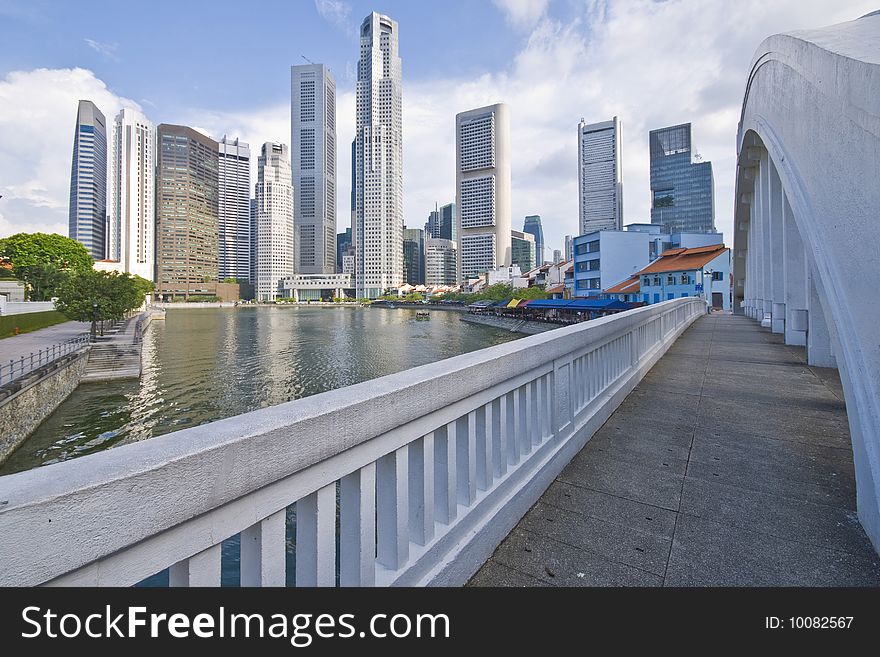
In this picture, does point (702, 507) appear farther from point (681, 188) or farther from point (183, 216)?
point (681, 188)

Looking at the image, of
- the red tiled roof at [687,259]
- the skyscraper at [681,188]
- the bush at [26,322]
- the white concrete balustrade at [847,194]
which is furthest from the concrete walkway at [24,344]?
the skyscraper at [681,188]

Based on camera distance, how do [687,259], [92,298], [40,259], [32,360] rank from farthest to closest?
[40,259] < [687,259] < [92,298] < [32,360]

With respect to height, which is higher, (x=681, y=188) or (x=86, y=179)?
(x=86, y=179)

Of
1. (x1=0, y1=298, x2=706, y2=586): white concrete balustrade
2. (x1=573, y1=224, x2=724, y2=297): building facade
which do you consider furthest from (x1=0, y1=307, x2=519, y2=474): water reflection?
(x1=573, y1=224, x2=724, y2=297): building facade

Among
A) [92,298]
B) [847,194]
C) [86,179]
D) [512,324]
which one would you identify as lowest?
[512,324]

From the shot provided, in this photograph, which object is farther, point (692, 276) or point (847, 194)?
point (692, 276)

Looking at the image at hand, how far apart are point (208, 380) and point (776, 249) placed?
102 feet

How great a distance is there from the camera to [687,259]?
2116 inches

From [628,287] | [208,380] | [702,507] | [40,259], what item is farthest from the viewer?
[40,259]

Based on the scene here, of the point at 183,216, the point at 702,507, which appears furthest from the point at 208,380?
the point at 183,216

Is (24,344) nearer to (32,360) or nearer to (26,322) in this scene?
(32,360)

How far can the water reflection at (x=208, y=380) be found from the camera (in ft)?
61.0
